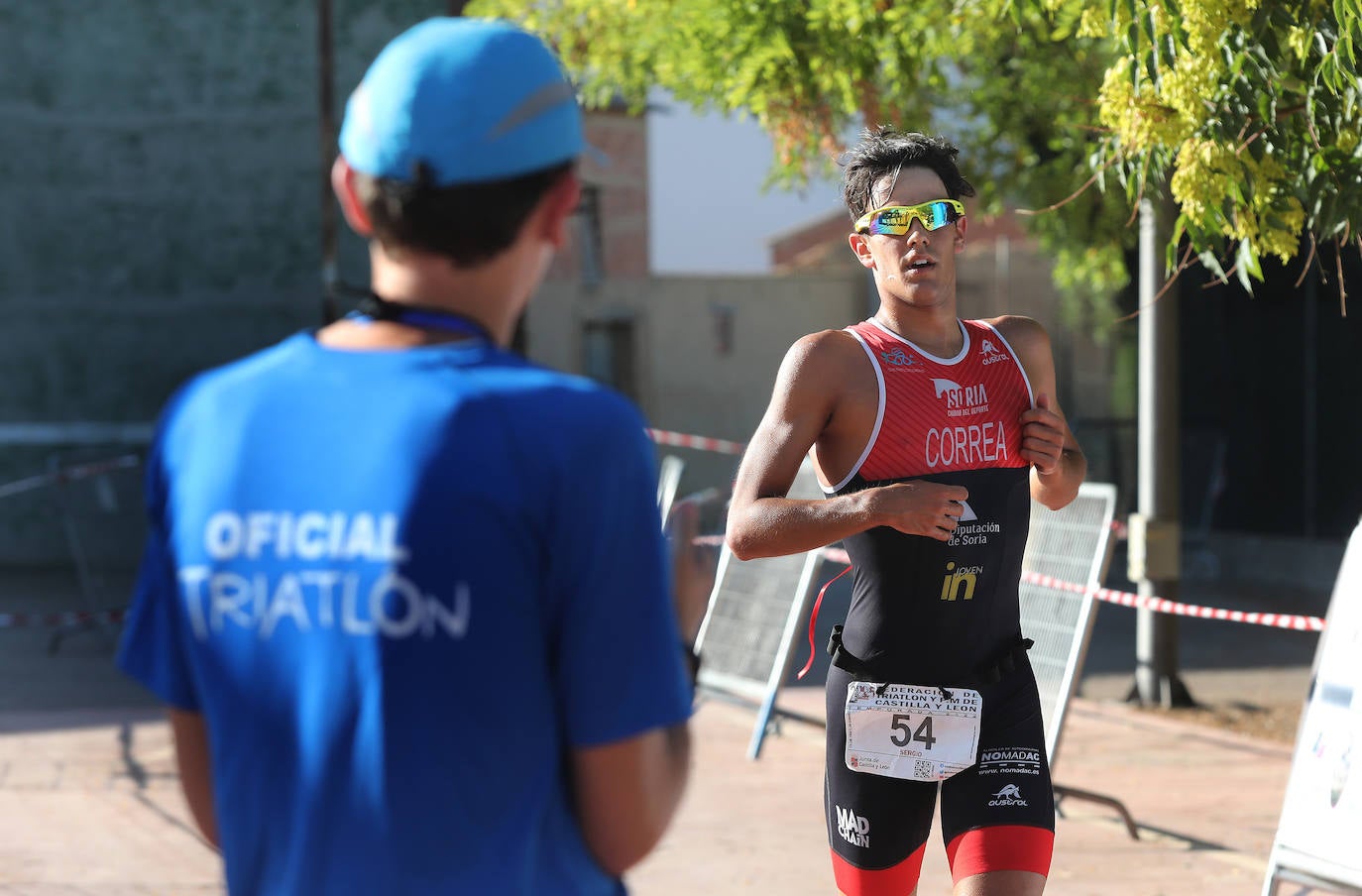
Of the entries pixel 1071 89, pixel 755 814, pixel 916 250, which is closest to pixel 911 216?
pixel 916 250

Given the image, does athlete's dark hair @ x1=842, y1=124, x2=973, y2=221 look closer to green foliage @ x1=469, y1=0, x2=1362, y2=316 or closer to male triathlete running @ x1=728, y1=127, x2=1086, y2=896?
male triathlete running @ x1=728, y1=127, x2=1086, y2=896

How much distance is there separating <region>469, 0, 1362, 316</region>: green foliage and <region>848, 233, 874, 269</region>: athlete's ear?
1.09m

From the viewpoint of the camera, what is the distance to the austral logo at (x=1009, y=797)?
10.5 feet

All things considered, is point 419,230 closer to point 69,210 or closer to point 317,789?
point 317,789

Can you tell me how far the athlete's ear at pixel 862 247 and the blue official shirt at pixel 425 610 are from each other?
2.13m

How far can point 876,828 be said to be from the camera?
3.26 meters

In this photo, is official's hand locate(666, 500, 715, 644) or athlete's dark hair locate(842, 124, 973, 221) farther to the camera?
athlete's dark hair locate(842, 124, 973, 221)

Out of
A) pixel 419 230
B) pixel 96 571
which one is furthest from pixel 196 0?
pixel 419 230

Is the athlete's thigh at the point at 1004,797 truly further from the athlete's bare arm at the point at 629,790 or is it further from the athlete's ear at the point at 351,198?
the athlete's ear at the point at 351,198

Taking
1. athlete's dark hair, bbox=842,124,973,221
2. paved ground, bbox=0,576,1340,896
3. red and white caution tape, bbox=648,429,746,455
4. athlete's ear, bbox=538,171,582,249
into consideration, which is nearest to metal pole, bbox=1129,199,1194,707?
paved ground, bbox=0,576,1340,896

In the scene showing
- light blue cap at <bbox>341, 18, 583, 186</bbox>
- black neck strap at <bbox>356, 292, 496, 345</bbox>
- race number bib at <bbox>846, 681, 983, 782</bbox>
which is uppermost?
light blue cap at <bbox>341, 18, 583, 186</bbox>

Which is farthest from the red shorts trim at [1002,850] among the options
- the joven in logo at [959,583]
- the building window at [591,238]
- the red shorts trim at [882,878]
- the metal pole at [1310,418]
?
the building window at [591,238]

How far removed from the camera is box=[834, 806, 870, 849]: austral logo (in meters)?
3.26

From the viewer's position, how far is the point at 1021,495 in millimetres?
3412
